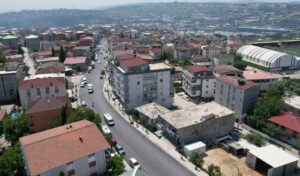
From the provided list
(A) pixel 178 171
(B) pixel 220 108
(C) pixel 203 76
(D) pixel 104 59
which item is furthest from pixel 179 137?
(D) pixel 104 59

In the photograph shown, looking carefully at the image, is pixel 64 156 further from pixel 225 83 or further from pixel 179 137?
pixel 225 83

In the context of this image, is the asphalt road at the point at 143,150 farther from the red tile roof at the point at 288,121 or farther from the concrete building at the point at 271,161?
the red tile roof at the point at 288,121

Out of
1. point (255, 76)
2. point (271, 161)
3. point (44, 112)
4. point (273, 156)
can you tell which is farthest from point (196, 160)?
point (255, 76)

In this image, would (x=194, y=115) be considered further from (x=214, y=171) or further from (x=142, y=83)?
(x=142, y=83)

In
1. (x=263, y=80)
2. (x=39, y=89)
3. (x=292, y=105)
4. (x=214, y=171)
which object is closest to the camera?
(x=214, y=171)

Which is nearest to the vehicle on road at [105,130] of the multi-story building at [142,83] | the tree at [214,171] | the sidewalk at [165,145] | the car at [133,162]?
the sidewalk at [165,145]
